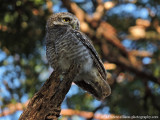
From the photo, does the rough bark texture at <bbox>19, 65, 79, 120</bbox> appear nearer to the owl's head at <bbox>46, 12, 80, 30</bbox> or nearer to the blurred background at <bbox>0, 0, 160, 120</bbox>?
the owl's head at <bbox>46, 12, 80, 30</bbox>

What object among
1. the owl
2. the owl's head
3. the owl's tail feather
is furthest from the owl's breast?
the owl's head

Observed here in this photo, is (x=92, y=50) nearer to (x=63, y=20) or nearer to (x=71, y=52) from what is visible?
(x=71, y=52)

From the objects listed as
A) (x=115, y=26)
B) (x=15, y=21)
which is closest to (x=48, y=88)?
(x=15, y=21)

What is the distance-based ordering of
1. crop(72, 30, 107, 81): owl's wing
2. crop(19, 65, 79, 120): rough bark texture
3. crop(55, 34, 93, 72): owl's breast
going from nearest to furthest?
crop(19, 65, 79, 120): rough bark texture, crop(55, 34, 93, 72): owl's breast, crop(72, 30, 107, 81): owl's wing

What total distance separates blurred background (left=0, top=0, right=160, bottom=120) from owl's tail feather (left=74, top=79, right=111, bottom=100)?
171 cm

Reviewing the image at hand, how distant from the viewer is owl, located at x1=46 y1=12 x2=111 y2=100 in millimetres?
3645

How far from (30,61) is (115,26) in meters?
2.51

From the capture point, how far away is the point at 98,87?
384cm

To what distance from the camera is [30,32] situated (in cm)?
576

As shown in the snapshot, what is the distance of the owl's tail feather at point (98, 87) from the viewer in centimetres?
378

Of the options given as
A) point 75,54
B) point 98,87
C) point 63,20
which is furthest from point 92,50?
point 63,20

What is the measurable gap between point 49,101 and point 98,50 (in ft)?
12.5

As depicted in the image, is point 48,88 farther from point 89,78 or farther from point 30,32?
point 30,32

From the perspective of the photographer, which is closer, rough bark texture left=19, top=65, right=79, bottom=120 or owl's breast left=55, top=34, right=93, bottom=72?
rough bark texture left=19, top=65, right=79, bottom=120
